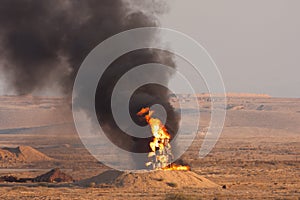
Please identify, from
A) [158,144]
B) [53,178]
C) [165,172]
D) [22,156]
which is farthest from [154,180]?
[22,156]

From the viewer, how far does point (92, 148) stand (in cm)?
12800

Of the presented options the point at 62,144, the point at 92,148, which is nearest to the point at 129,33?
the point at 92,148

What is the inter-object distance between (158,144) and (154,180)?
120 inches

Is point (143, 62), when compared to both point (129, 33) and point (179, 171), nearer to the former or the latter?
point (129, 33)

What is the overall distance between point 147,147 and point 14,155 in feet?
138

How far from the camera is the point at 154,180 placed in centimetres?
6038

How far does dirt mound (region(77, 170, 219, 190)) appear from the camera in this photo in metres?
59.7

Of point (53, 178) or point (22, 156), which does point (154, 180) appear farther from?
point (22, 156)

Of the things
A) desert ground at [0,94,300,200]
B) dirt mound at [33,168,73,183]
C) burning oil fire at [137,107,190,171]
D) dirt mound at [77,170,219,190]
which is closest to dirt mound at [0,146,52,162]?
desert ground at [0,94,300,200]

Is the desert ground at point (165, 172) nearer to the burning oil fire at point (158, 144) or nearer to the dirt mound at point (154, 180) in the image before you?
the dirt mound at point (154, 180)

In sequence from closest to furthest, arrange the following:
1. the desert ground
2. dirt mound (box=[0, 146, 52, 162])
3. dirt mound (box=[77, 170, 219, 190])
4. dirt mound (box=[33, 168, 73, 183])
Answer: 1. the desert ground
2. dirt mound (box=[77, 170, 219, 190])
3. dirt mound (box=[33, 168, 73, 183])
4. dirt mound (box=[0, 146, 52, 162])

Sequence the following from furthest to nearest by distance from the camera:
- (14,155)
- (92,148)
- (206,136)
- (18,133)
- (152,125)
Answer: (18,133) → (206,136) → (92,148) → (14,155) → (152,125)

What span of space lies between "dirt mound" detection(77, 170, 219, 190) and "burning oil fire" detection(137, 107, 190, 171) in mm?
1672

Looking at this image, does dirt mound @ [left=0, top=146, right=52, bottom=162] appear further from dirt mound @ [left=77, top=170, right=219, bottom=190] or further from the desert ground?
dirt mound @ [left=77, top=170, right=219, bottom=190]
